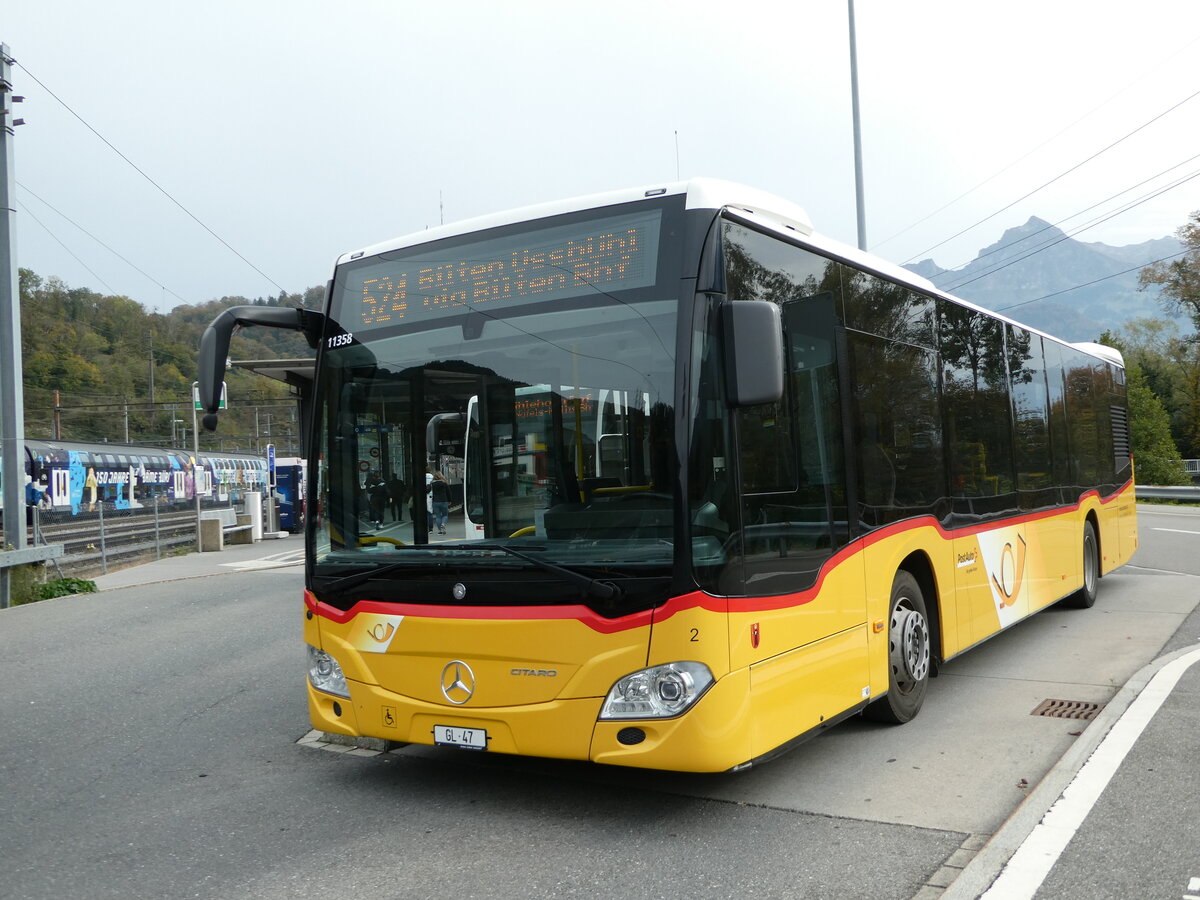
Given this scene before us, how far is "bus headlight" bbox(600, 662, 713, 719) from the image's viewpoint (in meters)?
4.27

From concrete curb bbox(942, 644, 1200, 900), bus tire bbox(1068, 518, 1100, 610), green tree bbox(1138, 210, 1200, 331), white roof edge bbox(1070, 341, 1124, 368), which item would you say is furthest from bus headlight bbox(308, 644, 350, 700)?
green tree bbox(1138, 210, 1200, 331)

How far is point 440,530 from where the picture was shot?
5.02m

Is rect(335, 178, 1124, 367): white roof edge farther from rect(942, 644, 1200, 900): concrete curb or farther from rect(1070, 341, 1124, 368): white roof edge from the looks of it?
rect(1070, 341, 1124, 368): white roof edge

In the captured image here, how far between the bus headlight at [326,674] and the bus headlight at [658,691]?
5.00ft

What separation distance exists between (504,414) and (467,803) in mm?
1879

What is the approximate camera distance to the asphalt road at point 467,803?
13.1 feet

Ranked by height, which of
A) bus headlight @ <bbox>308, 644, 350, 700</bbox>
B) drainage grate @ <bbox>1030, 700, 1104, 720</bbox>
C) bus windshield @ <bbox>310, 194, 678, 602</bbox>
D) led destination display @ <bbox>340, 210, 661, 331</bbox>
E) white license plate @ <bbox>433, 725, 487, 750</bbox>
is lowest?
drainage grate @ <bbox>1030, 700, 1104, 720</bbox>

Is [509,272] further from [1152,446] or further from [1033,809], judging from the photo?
[1152,446]

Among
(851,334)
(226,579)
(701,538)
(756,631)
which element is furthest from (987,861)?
(226,579)

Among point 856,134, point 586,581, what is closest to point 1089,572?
point 586,581

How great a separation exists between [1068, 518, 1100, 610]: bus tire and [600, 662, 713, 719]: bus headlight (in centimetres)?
772

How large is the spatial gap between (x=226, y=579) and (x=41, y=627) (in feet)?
16.4

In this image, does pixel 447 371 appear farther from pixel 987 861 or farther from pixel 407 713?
pixel 987 861

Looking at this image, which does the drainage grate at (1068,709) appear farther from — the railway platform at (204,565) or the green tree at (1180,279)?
the green tree at (1180,279)
